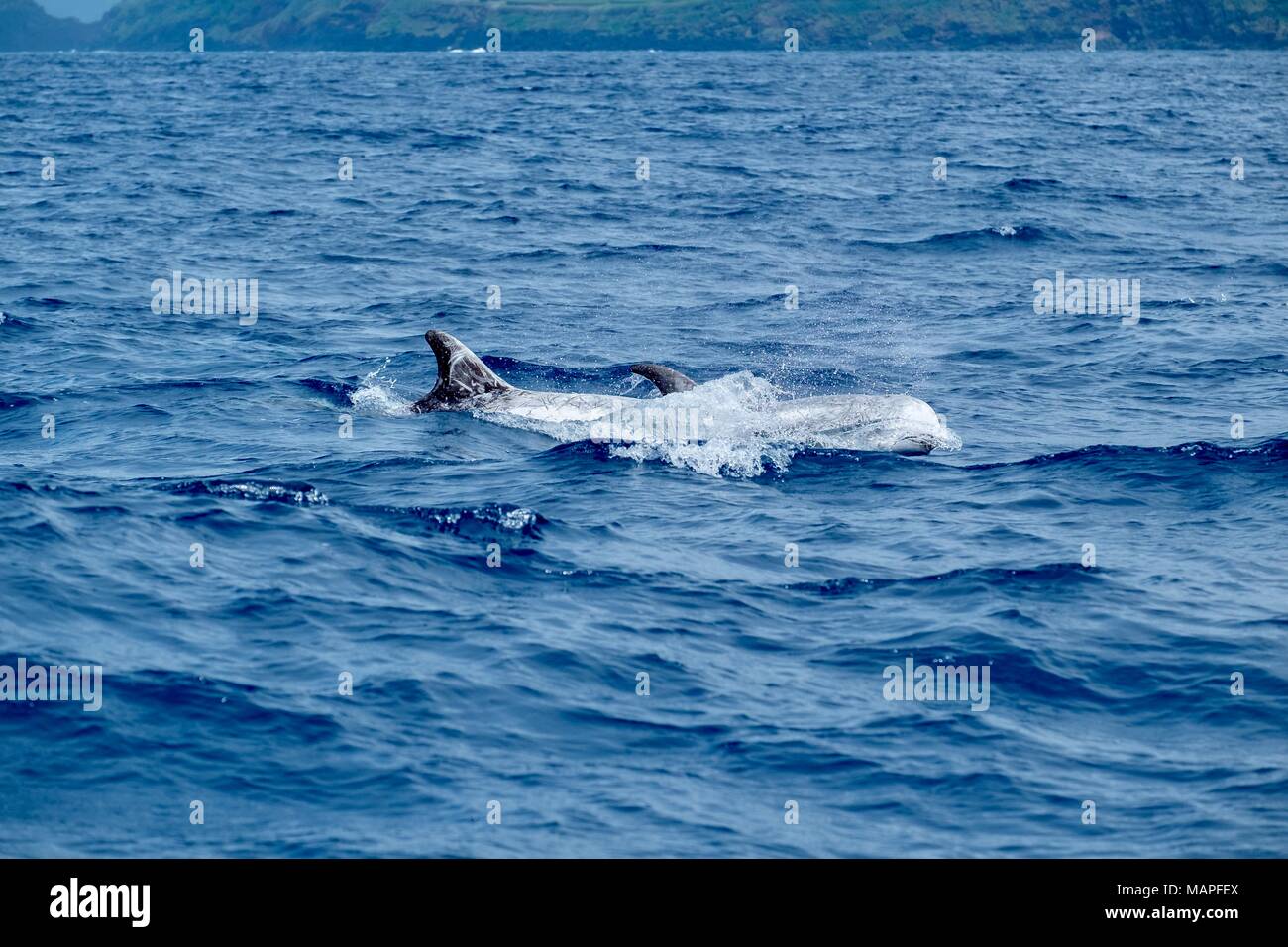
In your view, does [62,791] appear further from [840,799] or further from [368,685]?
[840,799]

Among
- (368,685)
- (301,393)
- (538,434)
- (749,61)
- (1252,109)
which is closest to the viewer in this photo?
(368,685)

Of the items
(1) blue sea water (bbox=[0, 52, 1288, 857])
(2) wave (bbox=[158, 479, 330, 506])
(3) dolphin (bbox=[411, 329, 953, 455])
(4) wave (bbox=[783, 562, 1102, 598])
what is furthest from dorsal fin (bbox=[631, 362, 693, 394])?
(4) wave (bbox=[783, 562, 1102, 598])

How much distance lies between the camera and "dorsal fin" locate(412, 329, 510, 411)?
20625 millimetres

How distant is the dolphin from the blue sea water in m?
0.46

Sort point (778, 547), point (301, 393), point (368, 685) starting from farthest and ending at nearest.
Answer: point (301, 393) < point (778, 547) < point (368, 685)

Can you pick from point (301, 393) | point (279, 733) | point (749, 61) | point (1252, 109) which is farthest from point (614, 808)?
point (749, 61)

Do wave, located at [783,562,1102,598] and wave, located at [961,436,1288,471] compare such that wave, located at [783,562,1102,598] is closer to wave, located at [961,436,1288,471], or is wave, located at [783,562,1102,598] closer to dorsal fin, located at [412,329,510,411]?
wave, located at [961,436,1288,471]

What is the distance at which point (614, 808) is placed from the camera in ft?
32.6

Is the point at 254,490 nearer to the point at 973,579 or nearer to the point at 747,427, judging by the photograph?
the point at 747,427

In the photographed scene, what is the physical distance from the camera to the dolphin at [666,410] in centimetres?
1873

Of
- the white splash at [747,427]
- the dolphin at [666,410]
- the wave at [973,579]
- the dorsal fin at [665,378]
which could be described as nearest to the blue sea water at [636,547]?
the wave at [973,579]

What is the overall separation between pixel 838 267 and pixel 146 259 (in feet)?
45.2

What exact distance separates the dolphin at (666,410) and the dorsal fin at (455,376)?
0.04ft

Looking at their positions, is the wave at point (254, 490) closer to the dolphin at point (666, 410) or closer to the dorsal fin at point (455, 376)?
the dolphin at point (666, 410)
